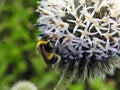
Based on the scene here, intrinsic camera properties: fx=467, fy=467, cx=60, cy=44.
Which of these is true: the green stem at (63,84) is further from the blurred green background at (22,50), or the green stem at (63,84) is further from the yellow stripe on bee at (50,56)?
the blurred green background at (22,50)

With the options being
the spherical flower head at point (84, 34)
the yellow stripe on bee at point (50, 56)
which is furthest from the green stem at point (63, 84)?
the yellow stripe on bee at point (50, 56)

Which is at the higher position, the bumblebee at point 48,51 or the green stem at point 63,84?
the bumblebee at point 48,51

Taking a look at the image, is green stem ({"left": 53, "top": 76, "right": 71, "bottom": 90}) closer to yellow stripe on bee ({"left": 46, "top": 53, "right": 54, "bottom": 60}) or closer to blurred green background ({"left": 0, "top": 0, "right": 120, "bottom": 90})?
yellow stripe on bee ({"left": 46, "top": 53, "right": 54, "bottom": 60})

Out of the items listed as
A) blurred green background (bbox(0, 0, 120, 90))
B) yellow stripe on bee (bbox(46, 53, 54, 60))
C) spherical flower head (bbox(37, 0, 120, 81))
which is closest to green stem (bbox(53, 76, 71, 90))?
spherical flower head (bbox(37, 0, 120, 81))

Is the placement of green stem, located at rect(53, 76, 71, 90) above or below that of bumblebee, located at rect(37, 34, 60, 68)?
below

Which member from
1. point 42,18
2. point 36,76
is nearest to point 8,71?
point 36,76

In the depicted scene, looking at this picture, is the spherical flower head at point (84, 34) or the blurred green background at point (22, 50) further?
the blurred green background at point (22, 50)

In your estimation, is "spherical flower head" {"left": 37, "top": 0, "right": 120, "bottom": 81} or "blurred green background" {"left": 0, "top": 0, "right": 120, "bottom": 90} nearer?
"spherical flower head" {"left": 37, "top": 0, "right": 120, "bottom": 81}
